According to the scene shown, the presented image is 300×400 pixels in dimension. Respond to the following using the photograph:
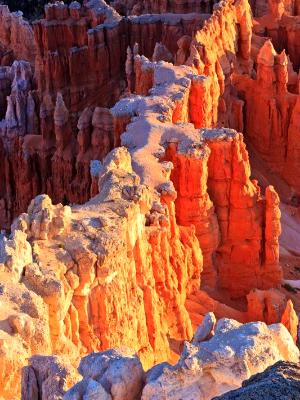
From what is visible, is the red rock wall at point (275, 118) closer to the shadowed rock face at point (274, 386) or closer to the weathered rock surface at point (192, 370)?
the weathered rock surface at point (192, 370)

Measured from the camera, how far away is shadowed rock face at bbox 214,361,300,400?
20.7 feet

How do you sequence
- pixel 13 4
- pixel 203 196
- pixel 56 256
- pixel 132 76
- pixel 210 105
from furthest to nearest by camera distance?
1. pixel 13 4
2. pixel 132 76
3. pixel 210 105
4. pixel 203 196
5. pixel 56 256

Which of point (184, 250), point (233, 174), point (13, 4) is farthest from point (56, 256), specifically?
point (13, 4)

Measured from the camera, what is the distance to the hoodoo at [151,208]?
8.83m

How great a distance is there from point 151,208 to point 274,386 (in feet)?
34.2

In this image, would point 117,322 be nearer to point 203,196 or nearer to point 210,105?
point 203,196

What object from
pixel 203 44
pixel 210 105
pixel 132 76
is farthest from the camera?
pixel 132 76

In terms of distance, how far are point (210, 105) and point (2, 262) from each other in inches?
674

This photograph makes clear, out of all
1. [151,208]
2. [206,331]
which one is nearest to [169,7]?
[151,208]

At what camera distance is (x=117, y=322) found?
43.8 ft

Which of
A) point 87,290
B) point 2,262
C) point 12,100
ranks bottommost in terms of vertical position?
point 12,100

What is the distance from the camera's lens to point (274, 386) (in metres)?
6.45

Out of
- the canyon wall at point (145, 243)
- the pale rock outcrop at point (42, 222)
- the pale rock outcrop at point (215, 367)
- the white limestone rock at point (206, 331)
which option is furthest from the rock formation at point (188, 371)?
the pale rock outcrop at point (42, 222)

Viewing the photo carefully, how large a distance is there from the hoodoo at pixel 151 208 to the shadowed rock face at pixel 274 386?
2 centimetres
